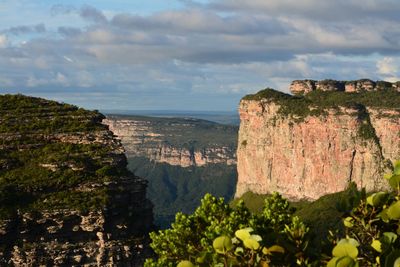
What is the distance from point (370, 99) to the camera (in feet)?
602

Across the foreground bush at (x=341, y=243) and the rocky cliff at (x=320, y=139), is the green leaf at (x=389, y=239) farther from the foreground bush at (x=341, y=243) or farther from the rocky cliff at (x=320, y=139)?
the rocky cliff at (x=320, y=139)

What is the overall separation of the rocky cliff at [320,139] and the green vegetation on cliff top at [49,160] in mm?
115267

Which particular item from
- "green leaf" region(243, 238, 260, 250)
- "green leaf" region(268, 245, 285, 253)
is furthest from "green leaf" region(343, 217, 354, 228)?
"green leaf" region(243, 238, 260, 250)

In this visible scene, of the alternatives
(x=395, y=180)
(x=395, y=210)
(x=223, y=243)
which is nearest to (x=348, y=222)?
(x=395, y=180)

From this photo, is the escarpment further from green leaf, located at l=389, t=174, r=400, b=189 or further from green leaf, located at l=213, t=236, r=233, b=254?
green leaf, located at l=389, t=174, r=400, b=189

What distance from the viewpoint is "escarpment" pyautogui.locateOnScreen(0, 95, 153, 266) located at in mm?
43500

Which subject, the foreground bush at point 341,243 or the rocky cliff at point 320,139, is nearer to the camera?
the foreground bush at point 341,243

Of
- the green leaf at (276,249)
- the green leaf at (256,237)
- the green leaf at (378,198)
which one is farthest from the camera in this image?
the green leaf at (378,198)

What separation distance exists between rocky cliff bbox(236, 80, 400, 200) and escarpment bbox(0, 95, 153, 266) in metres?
118

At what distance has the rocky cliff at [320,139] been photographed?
527 feet

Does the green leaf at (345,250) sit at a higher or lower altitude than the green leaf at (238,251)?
higher

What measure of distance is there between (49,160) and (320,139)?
129m

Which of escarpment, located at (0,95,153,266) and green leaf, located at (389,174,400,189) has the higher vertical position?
green leaf, located at (389,174,400,189)

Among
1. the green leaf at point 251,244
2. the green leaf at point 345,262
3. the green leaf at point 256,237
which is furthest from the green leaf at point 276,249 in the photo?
the green leaf at point 345,262
